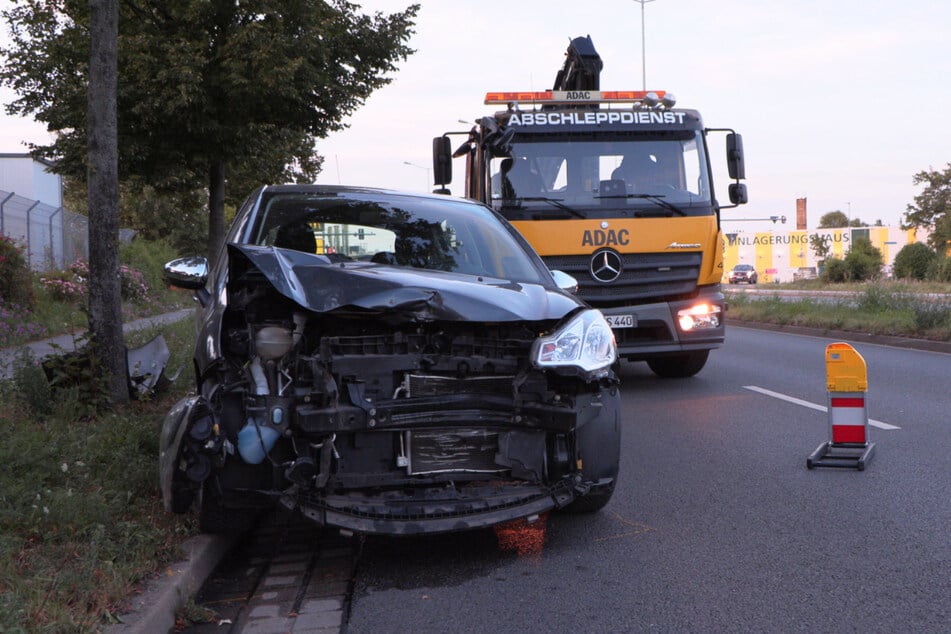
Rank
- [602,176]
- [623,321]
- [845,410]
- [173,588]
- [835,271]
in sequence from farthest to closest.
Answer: [835,271] < [602,176] < [623,321] < [845,410] < [173,588]

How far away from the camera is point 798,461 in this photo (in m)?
6.71

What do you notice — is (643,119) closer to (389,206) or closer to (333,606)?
(389,206)

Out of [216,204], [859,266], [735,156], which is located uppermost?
[216,204]

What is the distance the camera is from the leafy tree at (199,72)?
1373 centimetres

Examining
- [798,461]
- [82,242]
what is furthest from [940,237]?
[798,461]

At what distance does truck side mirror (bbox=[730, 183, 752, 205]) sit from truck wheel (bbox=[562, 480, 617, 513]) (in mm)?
6761

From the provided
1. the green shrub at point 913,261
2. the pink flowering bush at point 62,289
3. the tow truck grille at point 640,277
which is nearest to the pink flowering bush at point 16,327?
the pink flowering bush at point 62,289

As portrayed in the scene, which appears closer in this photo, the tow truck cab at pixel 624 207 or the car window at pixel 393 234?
the car window at pixel 393 234

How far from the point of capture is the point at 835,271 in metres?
52.9

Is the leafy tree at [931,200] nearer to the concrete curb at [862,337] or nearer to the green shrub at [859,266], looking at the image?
the green shrub at [859,266]

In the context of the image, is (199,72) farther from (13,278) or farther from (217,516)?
(217,516)

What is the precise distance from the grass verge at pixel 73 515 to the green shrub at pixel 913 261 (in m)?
44.7

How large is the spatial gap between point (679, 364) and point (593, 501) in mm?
6697

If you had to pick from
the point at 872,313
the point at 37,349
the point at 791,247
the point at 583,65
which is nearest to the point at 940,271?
the point at 872,313
